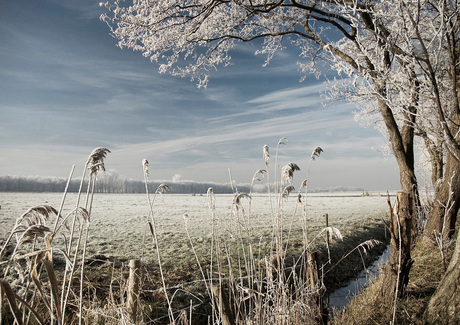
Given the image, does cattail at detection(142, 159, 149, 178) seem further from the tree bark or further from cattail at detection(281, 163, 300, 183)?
the tree bark

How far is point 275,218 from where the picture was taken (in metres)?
3.33

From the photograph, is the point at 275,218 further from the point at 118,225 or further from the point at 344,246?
the point at 118,225

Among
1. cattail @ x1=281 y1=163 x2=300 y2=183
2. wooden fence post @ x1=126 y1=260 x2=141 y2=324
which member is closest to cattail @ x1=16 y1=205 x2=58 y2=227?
wooden fence post @ x1=126 y1=260 x2=141 y2=324

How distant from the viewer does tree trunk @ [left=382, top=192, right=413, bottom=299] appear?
161 inches

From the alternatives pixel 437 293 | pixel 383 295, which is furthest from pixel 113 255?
pixel 437 293

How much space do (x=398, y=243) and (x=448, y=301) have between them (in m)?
1.18

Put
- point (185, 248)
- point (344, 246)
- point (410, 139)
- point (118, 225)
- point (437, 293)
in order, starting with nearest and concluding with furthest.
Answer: point (437, 293), point (185, 248), point (410, 139), point (344, 246), point (118, 225)

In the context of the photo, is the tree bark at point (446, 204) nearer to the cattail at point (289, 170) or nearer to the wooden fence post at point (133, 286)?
the cattail at point (289, 170)

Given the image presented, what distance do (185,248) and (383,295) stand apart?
4.02m

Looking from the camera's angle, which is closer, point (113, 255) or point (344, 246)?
point (113, 255)

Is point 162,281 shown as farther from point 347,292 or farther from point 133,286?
point 347,292

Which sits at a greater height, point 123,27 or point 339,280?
point 123,27

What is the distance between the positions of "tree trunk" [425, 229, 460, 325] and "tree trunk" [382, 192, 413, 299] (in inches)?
32.1

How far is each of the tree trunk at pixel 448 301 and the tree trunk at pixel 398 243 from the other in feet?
2.68
